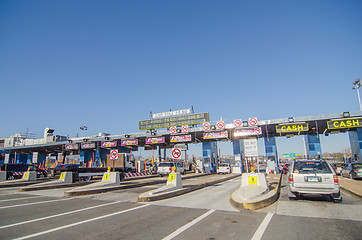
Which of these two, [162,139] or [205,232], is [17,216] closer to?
[205,232]

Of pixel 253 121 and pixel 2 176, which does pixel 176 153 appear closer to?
pixel 253 121


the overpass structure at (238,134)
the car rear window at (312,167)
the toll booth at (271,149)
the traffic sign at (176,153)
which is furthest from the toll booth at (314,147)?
A: the traffic sign at (176,153)

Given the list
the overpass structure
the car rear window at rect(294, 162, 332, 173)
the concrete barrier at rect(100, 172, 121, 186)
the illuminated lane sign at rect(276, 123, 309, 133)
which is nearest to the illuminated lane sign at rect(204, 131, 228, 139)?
the overpass structure

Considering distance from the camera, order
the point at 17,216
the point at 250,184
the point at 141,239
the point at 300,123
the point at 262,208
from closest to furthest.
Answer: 1. the point at 141,239
2. the point at 17,216
3. the point at 262,208
4. the point at 250,184
5. the point at 300,123

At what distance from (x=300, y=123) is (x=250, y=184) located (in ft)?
64.7

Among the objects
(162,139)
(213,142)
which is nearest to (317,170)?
(162,139)

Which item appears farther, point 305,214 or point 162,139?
point 162,139

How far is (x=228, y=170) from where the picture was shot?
3133cm

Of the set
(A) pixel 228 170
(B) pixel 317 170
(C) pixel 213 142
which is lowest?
(A) pixel 228 170

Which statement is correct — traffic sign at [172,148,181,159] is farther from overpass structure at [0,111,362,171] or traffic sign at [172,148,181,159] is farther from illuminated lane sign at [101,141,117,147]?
illuminated lane sign at [101,141,117,147]

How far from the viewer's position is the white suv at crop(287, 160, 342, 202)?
774 cm

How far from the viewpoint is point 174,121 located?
36.2 meters

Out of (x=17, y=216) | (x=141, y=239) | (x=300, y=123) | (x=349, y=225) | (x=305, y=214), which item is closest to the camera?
(x=141, y=239)

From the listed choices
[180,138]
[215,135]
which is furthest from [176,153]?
[180,138]
